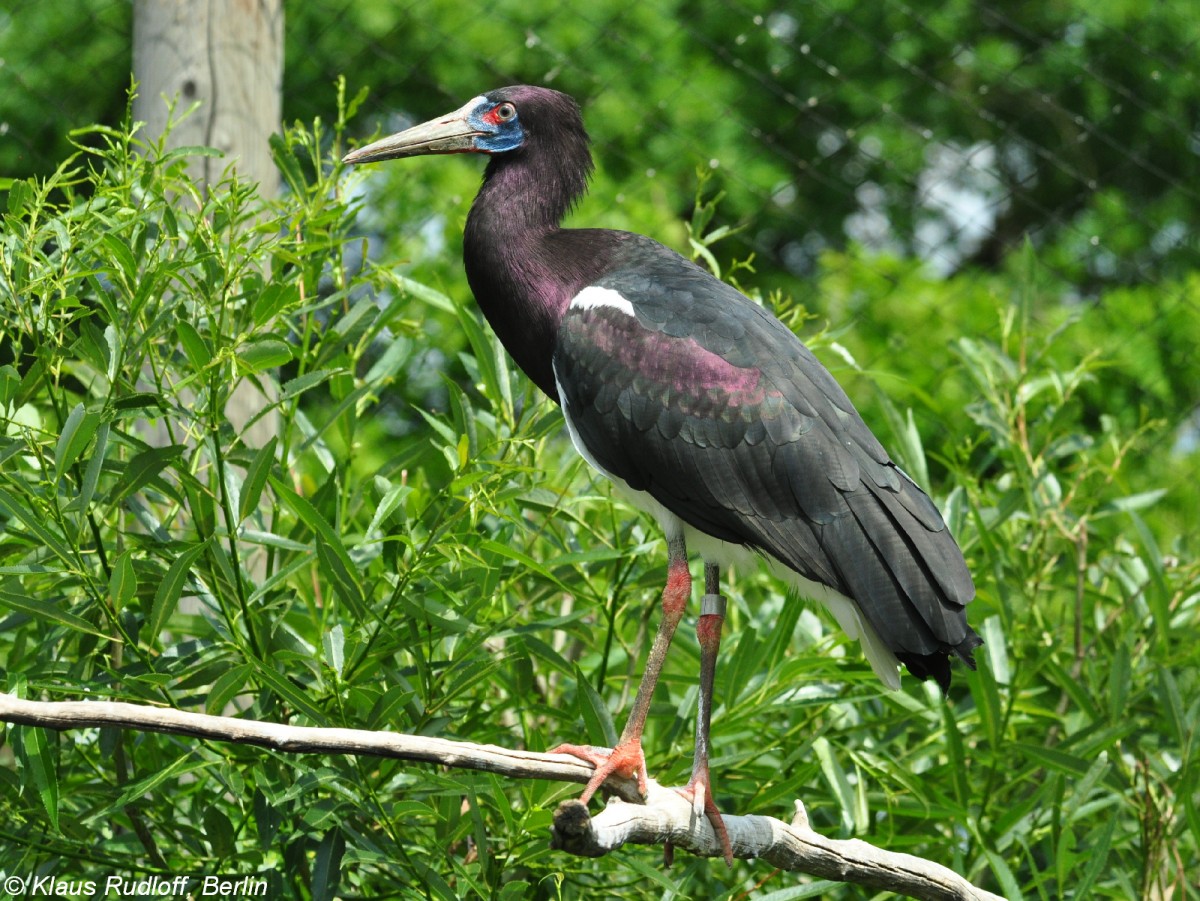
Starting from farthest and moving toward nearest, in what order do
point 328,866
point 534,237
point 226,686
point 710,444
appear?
point 534,237 → point 710,444 → point 328,866 → point 226,686

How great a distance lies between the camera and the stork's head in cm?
263

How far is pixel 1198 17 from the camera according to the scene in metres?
5.46

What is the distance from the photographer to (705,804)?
2131 mm

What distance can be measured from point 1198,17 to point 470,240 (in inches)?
154

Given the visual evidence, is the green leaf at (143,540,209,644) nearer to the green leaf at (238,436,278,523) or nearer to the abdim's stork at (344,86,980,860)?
the green leaf at (238,436,278,523)

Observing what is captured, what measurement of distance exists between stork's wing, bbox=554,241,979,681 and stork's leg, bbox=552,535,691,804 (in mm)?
90

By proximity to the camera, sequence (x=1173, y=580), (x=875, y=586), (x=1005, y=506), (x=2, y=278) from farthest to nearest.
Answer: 1. (x=1173, y=580)
2. (x=1005, y=506)
3. (x=875, y=586)
4. (x=2, y=278)

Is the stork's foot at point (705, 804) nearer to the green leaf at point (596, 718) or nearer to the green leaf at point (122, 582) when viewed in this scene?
the green leaf at point (596, 718)

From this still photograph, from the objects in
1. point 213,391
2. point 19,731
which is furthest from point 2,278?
point 19,731

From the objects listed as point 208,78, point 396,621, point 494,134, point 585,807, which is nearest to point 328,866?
point 396,621

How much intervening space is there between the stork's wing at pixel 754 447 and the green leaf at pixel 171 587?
64 centimetres

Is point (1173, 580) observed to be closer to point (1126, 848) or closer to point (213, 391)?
point (1126, 848)

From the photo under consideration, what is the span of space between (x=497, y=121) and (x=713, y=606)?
920 millimetres

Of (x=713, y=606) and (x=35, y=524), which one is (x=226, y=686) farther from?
(x=713, y=606)
